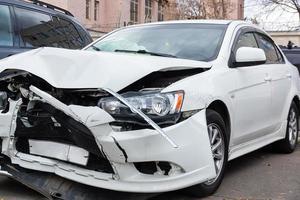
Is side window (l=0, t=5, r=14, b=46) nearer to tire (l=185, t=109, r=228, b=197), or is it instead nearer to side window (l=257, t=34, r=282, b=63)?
tire (l=185, t=109, r=228, b=197)

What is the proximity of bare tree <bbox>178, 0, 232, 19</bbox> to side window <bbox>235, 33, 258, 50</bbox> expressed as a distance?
87.4ft

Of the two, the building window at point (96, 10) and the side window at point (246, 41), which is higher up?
the building window at point (96, 10)

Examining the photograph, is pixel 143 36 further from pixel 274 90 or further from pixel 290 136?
pixel 290 136

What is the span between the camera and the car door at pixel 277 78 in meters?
6.83

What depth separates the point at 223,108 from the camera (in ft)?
18.0

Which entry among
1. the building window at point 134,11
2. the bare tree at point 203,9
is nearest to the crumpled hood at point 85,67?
the bare tree at point 203,9

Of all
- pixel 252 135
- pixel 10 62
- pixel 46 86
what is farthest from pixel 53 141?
pixel 252 135

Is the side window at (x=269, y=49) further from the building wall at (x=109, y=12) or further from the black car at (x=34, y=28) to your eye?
the building wall at (x=109, y=12)

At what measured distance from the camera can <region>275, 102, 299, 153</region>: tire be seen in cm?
760

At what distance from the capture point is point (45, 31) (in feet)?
24.9

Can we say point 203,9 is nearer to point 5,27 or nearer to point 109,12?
point 109,12

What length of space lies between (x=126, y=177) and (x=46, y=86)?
1.00m

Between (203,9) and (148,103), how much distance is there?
30392 millimetres

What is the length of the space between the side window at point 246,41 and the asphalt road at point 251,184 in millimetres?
1432
